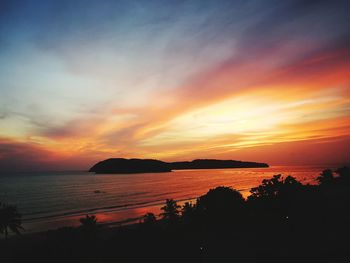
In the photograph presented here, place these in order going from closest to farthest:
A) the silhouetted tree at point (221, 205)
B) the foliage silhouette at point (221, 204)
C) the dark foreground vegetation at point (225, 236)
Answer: the dark foreground vegetation at point (225, 236)
the silhouetted tree at point (221, 205)
the foliage silhouette at point (221, 204)

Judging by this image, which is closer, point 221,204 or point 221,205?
point 221,205

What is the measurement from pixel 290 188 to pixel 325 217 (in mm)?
8214

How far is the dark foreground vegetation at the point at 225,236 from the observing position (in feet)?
104

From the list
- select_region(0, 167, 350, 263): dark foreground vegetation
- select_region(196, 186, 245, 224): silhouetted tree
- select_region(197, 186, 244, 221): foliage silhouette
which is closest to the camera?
select_region(0, 167, 350, 263): dark foreground vegetation

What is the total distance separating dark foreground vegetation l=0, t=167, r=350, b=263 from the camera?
104ft

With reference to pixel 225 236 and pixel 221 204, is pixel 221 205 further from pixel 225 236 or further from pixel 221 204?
pixel 225 236

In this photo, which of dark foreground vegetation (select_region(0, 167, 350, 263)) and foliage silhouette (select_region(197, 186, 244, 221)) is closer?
dark foreground vegetation (select_region(0, 167, 350, 263))

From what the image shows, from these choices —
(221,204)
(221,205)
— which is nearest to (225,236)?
(221,205)

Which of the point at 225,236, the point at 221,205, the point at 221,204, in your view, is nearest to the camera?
the point at 225,236

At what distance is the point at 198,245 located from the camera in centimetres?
3716

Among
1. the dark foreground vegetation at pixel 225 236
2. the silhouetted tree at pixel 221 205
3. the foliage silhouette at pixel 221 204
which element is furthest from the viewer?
the foliage silhouette at pixel 221 204

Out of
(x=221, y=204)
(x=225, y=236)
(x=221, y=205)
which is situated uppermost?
(x=221, y=204)

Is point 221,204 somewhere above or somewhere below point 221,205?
above

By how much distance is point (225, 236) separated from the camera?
42656 millimetres
